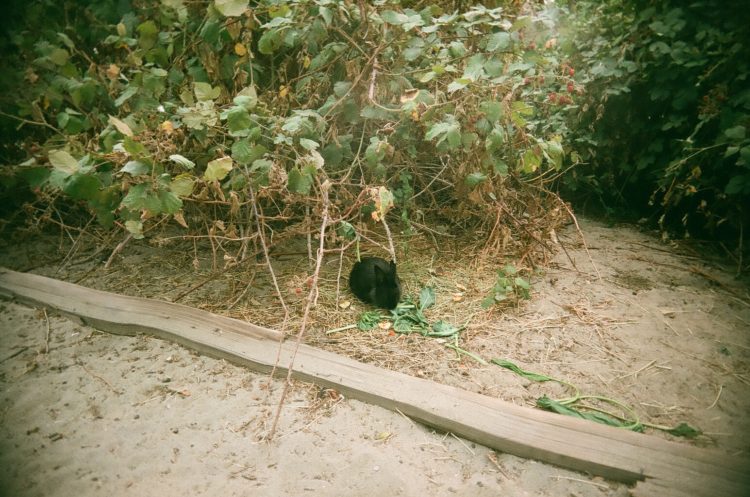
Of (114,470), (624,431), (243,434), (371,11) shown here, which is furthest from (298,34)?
(624,431)

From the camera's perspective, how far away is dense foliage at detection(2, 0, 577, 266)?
2.20 m

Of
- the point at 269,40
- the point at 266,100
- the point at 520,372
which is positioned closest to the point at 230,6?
the point at 269,40

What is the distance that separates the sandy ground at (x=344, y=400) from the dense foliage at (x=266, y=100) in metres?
0.82

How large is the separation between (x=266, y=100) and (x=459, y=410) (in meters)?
2.42

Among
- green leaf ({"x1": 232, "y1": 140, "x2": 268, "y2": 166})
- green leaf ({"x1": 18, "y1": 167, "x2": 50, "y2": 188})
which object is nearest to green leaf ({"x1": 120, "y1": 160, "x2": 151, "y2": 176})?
green leaf ({"x1": 232, "y1": 140, "x2": 268, "y2": 166})

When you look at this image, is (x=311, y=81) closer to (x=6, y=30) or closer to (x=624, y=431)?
(x=6, y=30)

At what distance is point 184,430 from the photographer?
6.16 feet

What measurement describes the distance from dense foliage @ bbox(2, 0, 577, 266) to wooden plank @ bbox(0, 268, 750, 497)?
616mm

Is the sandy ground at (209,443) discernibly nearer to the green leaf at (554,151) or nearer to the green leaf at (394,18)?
the green leaf at (554,151)

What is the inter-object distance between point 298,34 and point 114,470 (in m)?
2.38

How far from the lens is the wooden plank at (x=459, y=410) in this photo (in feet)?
5.01

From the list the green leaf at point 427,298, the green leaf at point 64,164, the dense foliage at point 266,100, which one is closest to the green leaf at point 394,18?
the dense foliage at point 266,100

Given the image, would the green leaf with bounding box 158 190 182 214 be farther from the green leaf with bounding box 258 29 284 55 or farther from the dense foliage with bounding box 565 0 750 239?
the dense foliage with bounding box 565 0 750 239

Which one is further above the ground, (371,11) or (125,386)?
(371,11)
